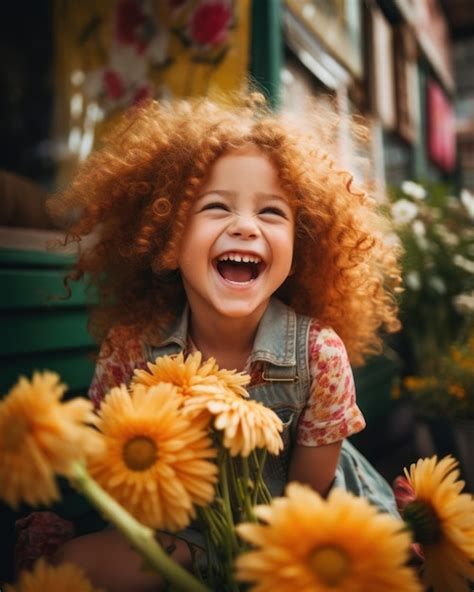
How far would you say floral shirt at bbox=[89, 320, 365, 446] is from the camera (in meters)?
1.04

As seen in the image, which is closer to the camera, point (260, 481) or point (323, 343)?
point (260, 481)

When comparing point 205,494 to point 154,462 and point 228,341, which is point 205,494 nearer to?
point 154,462

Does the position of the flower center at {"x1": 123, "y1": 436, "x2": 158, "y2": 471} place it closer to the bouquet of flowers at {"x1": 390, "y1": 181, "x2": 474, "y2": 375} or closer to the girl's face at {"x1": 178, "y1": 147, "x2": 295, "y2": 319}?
the girl's face at {"x1": 178, "y1": 147, "x2": 295, "y2": 319}

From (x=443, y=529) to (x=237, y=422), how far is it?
0.31m

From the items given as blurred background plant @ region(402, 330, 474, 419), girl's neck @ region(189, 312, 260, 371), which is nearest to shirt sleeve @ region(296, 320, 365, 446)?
girl's neck @ region(189, 312, 260, 371)

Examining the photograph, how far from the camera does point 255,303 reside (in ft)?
3.26

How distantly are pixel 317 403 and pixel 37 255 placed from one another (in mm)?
858

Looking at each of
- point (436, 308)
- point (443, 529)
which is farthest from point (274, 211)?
point (436, 308)

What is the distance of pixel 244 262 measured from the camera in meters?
1.04

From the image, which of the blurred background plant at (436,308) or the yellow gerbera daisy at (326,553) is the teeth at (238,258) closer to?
the yellow gerbera daisy at (326,553)

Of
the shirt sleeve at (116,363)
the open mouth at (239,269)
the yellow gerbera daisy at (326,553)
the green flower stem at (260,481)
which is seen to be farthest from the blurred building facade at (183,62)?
the yellow gerbera daisy at (326,553)

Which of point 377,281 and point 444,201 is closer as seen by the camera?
point 377,281

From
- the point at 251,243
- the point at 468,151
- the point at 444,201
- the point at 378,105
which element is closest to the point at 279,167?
the point at 251,243

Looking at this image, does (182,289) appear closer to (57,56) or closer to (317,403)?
(317,403)
